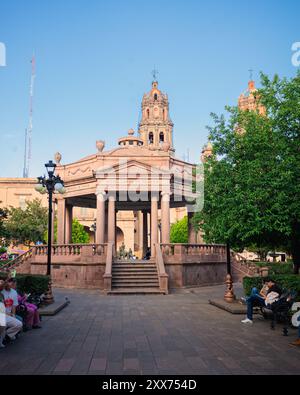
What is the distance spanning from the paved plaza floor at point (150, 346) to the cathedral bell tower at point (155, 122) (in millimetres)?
71121

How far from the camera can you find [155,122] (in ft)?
272

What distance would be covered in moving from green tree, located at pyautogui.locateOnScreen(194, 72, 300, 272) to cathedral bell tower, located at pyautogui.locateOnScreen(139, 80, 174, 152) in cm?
6665

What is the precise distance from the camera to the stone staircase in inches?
727

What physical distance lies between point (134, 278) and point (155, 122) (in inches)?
2611

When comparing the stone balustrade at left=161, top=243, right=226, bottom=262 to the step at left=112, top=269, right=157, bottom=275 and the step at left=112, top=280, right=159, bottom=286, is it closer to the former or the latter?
the step at left=112, top=269, right=157, bottom=275

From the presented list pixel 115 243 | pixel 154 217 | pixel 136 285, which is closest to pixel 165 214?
pixel 154 217

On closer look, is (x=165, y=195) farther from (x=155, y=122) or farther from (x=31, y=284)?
(x=155, y=122)

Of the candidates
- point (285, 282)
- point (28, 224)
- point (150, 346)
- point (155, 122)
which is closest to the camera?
point (150, 346)

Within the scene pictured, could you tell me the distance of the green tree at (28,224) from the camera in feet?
148

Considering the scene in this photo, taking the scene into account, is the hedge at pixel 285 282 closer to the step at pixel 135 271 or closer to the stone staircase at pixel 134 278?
the stone staircase at pixel 134 278

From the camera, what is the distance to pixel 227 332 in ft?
30.3

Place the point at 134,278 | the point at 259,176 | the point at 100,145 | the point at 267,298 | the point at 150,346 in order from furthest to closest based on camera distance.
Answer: the point at 100,145, the point at 134,278, the point at 259,176, the point at 267,298, the point at 150,346

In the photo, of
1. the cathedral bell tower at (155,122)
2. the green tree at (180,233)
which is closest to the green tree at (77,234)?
the green tree at (180,233)
